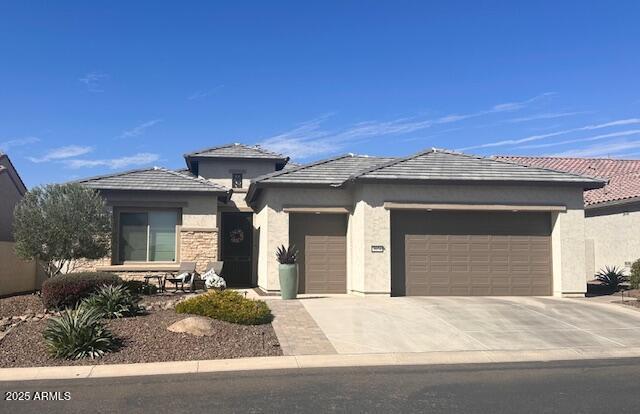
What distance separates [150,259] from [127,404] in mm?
12905

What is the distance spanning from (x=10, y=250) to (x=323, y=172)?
34.6 ft

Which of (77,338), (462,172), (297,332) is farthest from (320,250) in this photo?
(77,338)

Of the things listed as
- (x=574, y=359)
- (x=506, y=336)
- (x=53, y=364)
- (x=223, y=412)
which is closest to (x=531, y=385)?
(x=574, y=359)

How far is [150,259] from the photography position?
63.4 ft

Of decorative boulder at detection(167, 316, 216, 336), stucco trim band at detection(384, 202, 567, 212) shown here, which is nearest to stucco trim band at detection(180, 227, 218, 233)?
stucco trim band at detection(384, 202, 567, 212)

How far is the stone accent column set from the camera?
63.3 feet

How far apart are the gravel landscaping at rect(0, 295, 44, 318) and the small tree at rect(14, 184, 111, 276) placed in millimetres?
1267

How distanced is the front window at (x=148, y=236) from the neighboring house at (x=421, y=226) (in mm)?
120

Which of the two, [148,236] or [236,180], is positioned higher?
[236,180]

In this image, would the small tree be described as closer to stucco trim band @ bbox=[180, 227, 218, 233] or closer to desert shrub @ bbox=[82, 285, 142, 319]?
desert shrub @ bbox=[82, 285, 142, 319]

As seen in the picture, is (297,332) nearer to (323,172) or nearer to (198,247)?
(323,172)

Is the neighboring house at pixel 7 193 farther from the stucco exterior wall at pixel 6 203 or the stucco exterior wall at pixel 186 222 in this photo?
the stucco exterior wall at pixel 186 222

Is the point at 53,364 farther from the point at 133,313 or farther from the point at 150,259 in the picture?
the point at 150,259

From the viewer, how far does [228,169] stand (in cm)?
2447
